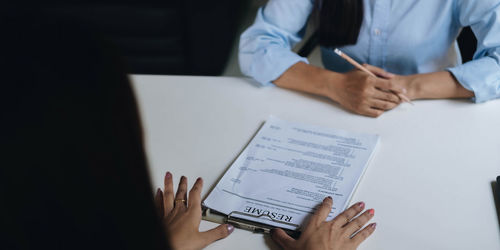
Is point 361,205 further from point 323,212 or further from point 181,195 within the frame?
point 181,195

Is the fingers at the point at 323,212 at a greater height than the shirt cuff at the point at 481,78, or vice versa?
the shirt cuff at the point at 481,78

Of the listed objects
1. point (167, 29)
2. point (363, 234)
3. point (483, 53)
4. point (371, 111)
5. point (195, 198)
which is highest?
point (167, 29)

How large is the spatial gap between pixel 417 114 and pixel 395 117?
5cm

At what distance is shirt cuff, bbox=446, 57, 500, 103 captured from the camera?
1.09 m

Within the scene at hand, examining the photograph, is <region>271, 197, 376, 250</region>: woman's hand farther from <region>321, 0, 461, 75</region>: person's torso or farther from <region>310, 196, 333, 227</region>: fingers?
<region>321, 0, 461, 75</region>: person's torso

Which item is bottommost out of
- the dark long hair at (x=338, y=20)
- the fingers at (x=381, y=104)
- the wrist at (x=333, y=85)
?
the fingers at (x=381, y=104)

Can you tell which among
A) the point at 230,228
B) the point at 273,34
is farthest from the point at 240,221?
the point at 273,34

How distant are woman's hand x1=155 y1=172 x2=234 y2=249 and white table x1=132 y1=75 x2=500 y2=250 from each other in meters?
0.02

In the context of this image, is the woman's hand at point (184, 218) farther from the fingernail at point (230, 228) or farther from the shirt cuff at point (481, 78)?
the shirt cuff at point (481, 78)

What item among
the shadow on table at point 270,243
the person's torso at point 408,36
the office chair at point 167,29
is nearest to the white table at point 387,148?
the shadow on table at point 270,243

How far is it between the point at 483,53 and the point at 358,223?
0.66 m

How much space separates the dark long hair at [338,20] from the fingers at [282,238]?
0.72 metres

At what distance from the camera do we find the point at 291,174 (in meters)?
0.92

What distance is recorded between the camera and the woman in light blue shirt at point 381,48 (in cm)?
112
